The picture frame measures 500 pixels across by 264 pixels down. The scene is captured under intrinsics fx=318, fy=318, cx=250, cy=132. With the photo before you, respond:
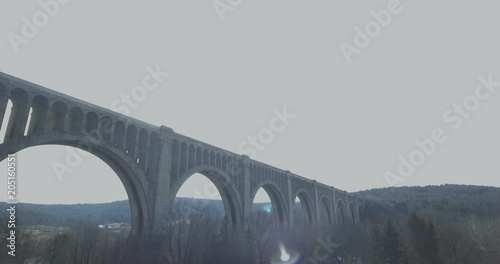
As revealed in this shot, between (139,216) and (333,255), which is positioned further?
(333,255)

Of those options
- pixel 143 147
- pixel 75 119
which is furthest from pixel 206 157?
pixel 75 119

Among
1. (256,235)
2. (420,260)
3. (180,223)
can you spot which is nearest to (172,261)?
(180,223)

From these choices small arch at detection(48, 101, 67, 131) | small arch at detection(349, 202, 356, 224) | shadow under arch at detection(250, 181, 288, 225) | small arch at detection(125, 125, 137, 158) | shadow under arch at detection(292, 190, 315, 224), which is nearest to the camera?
small arch at detection(48, 101, 67, 131)

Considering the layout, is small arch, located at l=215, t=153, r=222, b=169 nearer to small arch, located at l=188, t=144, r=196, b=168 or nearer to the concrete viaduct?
the concrete viaduct

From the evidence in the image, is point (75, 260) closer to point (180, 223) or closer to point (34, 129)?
point (180, 223)

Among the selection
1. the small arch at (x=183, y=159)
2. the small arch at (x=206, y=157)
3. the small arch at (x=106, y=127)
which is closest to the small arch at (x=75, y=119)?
the small arch at (x=106, y=127)

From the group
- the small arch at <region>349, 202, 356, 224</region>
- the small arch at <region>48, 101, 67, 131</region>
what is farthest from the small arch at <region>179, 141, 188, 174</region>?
the small arch at <region>349, 202, 356, 224</region>

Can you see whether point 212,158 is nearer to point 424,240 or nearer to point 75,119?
point 75,119
